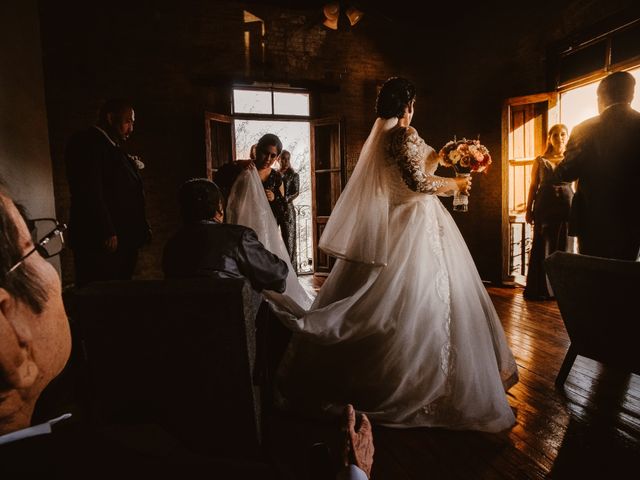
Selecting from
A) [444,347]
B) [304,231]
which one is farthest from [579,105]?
[444,347]

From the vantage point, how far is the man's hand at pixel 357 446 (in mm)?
793

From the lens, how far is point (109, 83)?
203 inches

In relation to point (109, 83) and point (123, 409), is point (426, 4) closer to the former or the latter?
point (109, 83)

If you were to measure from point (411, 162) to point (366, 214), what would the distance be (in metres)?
0.36

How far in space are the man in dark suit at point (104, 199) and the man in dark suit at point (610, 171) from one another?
3020 mm

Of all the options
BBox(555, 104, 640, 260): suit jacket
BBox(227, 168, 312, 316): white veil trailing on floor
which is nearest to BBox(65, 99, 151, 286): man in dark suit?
BBox(227, 168, 312, 316): white veil trailing on floor

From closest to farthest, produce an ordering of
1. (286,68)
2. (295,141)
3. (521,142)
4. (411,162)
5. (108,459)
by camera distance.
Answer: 1. (108,459)
2. (411,162)
3. (521,142)
4. (286,68)
5. (295,141)

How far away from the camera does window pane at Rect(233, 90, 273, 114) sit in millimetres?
5930

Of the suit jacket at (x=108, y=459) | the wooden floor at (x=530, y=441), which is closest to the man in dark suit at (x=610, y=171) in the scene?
the wooden floor at (x=530, y=441)

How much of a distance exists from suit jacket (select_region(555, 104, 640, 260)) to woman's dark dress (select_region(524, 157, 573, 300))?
69.6 inches

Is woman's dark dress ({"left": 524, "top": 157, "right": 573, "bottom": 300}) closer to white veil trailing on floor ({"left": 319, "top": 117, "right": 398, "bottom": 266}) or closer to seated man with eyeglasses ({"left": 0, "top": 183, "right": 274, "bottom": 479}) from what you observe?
white veil trailing on floor ({"left": 319, "top": 117, "right": 398, "bottom": 266})

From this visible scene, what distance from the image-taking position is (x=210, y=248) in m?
Result: 1.73

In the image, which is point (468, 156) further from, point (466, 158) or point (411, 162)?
point (411, 162)

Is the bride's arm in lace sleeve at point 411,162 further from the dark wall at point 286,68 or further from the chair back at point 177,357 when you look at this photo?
the dark wall at point 286,68
